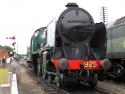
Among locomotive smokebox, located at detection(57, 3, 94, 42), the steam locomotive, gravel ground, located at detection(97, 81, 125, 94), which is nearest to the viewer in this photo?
the steam locomotive

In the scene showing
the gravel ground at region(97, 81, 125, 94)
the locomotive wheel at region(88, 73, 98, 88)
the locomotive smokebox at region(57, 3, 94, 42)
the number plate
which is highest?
the locomotive smokebox at region(57, 3, 94, 42)

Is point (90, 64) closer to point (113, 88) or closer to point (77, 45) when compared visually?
point (77, 45)

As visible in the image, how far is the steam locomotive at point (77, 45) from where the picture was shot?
16078mm

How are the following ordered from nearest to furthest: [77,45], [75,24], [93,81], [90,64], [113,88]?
[90,64], [93,81], [75,24], [77,45], [113,88]

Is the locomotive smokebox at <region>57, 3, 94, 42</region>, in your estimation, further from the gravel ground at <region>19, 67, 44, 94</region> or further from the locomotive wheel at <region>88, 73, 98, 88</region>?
the gravel ground at <region>19, 67, 44, 94</region>

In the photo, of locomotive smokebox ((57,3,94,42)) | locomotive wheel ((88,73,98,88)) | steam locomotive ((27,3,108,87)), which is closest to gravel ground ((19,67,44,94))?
steam locomotive ((27,3,108,87))

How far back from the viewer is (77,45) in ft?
56.2

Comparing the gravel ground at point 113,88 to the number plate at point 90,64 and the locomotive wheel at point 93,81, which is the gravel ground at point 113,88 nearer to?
the locomotive wheel at point 93,81

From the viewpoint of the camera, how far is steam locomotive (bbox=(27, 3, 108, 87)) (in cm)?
1608

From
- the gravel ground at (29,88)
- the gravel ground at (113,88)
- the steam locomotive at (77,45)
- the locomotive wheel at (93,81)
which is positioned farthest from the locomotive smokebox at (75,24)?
the gravel ground at (29,88)

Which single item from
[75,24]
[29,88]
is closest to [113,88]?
[75,24]

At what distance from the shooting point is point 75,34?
55.7 feet

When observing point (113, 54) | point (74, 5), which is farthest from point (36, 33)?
point (74, 5)

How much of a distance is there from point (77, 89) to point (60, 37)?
2645mm
